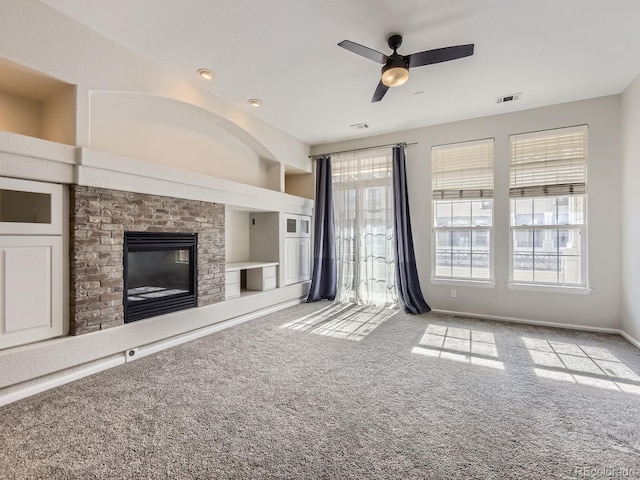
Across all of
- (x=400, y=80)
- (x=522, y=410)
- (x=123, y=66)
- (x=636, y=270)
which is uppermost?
(x=123, y=66)

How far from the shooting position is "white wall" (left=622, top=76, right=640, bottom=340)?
3.53 meters

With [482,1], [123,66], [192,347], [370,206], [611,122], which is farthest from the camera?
[370,206]

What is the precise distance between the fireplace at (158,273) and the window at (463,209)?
12.3 ft

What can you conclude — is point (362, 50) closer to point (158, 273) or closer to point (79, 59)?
point (79, 59)

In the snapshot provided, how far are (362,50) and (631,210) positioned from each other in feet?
12.0

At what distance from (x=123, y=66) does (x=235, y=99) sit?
4.47 ft

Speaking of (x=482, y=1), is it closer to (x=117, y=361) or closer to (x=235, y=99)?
(x=235, y=99)

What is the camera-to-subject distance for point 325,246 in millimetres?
5875

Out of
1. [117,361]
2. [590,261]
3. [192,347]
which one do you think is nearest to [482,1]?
[590,261]

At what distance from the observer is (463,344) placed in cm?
356

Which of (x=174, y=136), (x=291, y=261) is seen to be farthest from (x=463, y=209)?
(x=174, y=136)

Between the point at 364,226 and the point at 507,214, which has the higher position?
the point at 507,214

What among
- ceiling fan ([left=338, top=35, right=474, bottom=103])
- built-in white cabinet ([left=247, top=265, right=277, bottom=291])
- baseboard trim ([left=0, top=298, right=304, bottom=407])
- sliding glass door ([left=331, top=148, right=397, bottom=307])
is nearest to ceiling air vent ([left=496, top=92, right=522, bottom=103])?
ceiling fan ([left=338, top=35, right=474, bottom=103])

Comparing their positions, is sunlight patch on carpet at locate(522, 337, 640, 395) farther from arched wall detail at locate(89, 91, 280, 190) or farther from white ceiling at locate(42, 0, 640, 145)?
arched wall detail at locate(89, 91, 280, 190)
